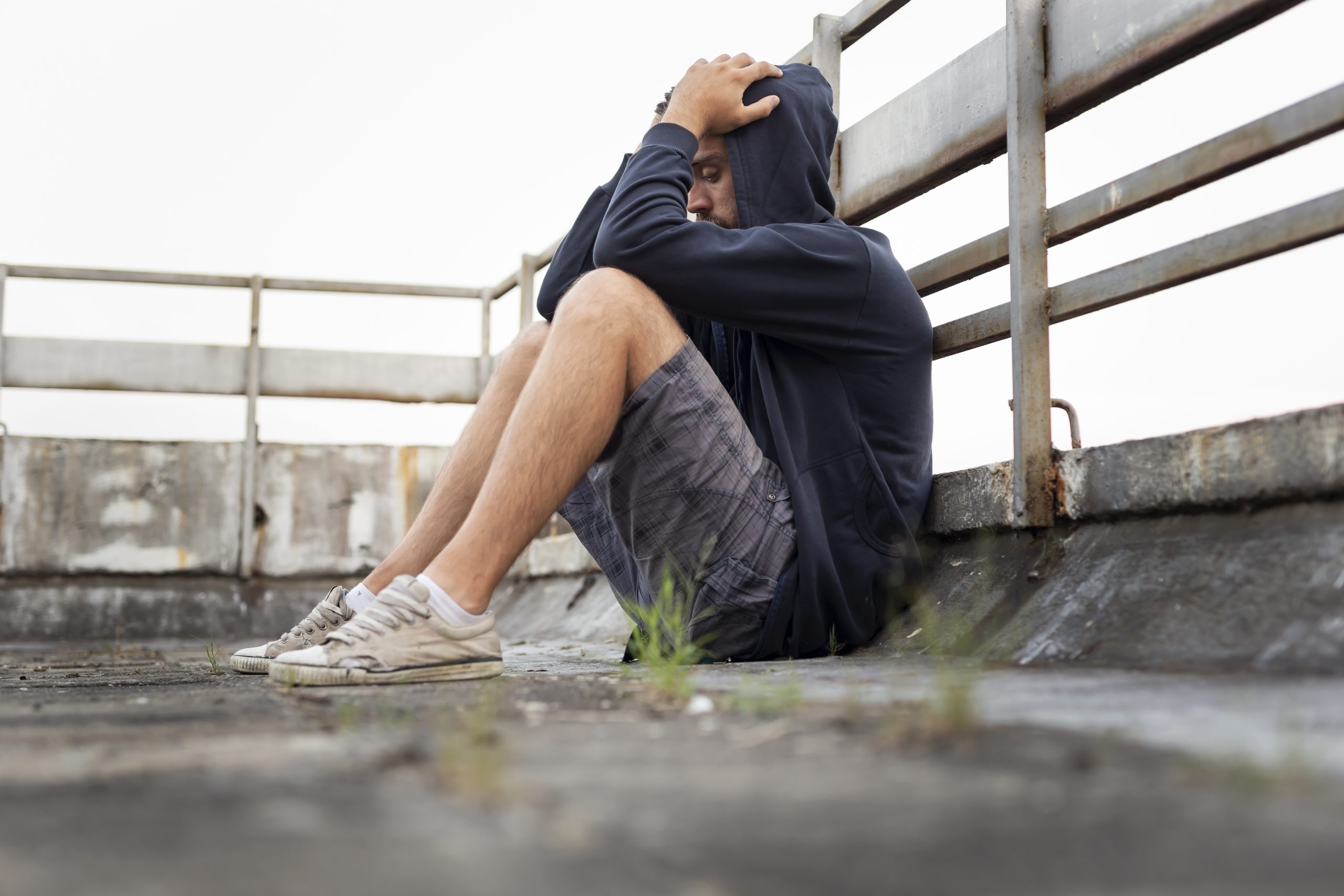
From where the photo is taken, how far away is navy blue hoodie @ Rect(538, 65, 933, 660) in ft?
5.88

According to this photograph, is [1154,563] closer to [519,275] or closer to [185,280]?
[519,275]

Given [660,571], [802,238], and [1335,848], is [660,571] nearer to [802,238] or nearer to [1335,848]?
[802,238]

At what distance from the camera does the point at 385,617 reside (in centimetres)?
153

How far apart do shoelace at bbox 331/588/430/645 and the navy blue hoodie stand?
63 centimetres

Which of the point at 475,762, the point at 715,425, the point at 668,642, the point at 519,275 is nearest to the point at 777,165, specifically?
the point at 715,425

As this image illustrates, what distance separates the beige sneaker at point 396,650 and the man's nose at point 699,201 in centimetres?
101

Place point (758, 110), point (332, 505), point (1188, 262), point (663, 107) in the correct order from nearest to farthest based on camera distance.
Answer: point (1188, 262) < point (758, 110) < point (663, 107) < point (332, 505)

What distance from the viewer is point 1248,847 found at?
47 centimetres

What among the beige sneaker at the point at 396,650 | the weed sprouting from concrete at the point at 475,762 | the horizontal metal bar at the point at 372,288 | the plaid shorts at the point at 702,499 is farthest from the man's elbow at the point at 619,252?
the horizontal metal bar at the point at 372,288

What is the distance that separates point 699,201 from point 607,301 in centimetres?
56

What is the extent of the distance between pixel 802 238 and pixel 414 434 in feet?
11.8

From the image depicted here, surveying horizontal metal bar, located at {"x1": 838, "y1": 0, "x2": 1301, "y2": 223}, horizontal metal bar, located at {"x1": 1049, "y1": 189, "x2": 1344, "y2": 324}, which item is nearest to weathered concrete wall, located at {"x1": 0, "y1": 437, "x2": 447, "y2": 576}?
horizontal metal bar, located at {"x1": 838, "y1": 0, "x2": 1301, "y2": 223}

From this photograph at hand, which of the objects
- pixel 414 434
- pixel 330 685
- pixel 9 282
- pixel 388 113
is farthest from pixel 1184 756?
pixel 388 113

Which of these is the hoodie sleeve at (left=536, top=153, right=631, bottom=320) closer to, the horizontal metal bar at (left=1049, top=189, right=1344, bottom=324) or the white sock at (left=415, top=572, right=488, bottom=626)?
the white sock at (left=415, top=572, right=488, bottom=626)
